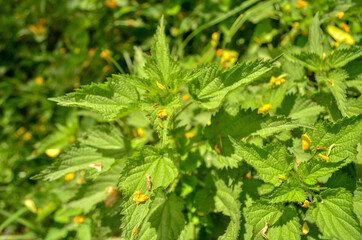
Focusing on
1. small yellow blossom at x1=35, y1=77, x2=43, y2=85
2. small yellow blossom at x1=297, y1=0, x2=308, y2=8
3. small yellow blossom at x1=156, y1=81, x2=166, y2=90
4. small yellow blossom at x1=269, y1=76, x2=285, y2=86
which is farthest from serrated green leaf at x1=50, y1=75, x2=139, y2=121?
small yellow blossom at x1=35, y1=77, x2=43, y2=85

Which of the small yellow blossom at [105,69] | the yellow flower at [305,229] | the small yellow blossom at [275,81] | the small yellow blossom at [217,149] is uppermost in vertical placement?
the small yellow blossom at [275,81]

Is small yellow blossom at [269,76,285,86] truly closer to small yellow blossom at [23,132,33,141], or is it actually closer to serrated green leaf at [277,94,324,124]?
serrated green leaf at [277,94,324,124]

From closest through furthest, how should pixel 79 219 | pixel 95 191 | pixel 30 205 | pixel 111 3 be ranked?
pixel 95 191 < pixel 79 219 < pixel 30 205 < pixel 111 3

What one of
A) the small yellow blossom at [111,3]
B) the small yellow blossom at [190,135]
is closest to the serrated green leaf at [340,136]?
the small yellow blossom at [190,135]

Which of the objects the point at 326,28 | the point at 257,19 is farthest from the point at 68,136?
the point at 326,28

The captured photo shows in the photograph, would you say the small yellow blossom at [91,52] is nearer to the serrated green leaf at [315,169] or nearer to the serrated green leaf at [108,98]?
the serrated green leaf at [108,98]

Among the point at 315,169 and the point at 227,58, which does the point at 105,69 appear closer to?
the point at 227,58

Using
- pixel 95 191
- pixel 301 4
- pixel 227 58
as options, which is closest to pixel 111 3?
pixel 227 58

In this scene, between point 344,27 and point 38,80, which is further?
point 38,80

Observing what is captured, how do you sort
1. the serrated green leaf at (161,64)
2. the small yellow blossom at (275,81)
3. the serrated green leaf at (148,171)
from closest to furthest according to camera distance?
the serrated green leaf at (148,171) < the serrated green leaf at (161,64) < the small yellow blossom at (275,81)
